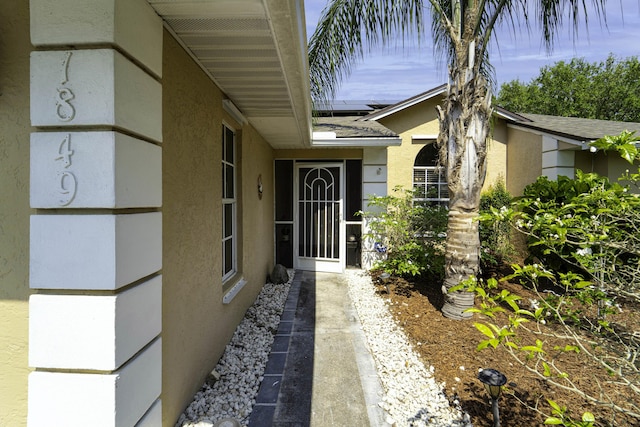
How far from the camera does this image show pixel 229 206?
15.8 ft

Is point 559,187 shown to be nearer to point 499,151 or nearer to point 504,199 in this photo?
point 504,199

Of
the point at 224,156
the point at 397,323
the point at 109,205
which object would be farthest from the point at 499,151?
the point at 109,205

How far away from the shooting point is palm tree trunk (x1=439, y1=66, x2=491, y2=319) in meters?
4.54

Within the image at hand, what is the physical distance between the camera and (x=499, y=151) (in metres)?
9.80

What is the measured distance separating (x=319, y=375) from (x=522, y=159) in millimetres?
8510

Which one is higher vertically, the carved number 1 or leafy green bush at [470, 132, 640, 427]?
the carved number 1

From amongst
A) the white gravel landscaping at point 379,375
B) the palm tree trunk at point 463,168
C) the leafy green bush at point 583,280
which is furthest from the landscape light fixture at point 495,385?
the palm tree trunk at point 463,168

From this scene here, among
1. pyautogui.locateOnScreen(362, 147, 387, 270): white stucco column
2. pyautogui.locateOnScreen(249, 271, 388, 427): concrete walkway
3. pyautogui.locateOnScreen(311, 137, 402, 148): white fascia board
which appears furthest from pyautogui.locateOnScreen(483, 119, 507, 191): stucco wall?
pyautogui.locateOnScreen(249, 271, 388, 427): concrete walkway

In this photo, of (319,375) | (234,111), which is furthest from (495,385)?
(234,111)

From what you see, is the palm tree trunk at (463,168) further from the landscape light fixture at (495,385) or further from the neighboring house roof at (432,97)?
the neighboring house roof at (432,97)

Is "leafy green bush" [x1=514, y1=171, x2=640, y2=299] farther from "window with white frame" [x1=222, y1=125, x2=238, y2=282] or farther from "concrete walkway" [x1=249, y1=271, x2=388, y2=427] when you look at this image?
"window with white frame" [x1=222, y1=125, x2=238, y2=282]

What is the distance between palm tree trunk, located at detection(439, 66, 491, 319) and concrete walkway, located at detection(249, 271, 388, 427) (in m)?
1.66

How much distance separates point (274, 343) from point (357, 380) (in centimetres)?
133

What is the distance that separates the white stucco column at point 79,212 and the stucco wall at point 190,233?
2.30 ft
